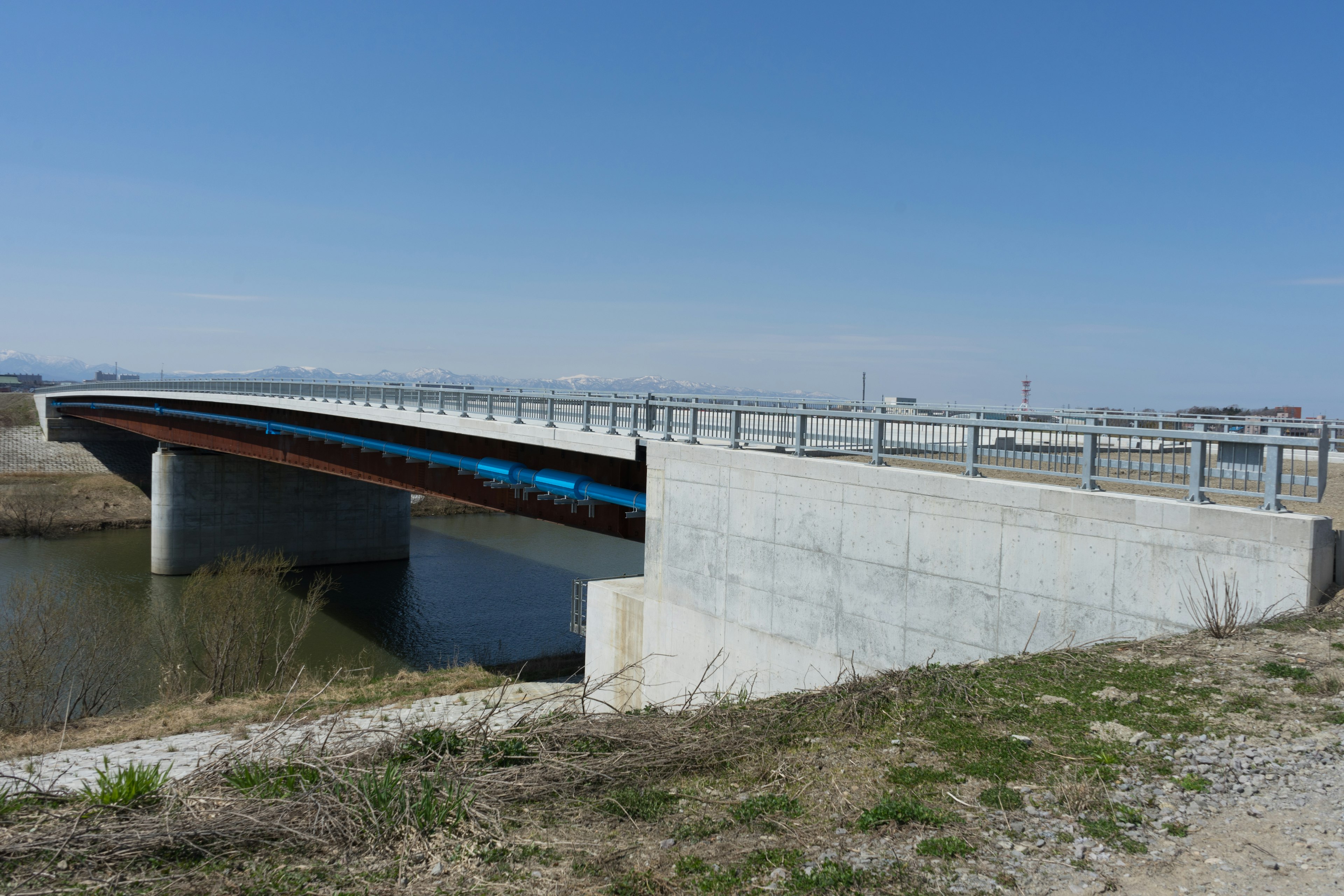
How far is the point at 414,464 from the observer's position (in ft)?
99.4

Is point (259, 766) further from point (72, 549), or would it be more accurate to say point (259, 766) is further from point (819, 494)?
point (72, 549)

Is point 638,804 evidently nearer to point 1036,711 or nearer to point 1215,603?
point 1036,711

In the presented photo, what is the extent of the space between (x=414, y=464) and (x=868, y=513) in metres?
20.7

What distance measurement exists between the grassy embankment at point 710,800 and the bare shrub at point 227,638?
1441cm

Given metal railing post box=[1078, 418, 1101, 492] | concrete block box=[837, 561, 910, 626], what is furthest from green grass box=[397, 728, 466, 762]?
metal railing post box=[1078, 418, 1101, 492]

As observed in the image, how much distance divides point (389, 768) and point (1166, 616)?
8.53 metres

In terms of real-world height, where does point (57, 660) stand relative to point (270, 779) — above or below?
below

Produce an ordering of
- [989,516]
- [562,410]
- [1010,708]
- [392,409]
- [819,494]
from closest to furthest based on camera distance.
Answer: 1. [1010,708]
2. [989,516]
3. [819,494]
4. [562,410]
5. [392,409]

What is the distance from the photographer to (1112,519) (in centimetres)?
1043

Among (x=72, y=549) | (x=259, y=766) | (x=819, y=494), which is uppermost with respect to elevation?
(x=819, y=494)

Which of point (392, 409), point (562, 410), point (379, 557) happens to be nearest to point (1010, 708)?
point (562, 410)


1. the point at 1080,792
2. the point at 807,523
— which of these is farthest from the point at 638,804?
the point at 807,523

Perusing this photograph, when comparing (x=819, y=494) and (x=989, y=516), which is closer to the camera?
(x=989, y=516)

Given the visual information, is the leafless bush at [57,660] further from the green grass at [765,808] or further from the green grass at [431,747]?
the green grass at [765,808]
